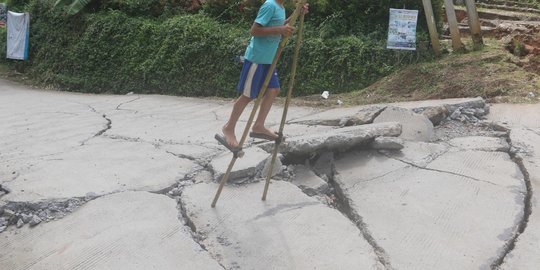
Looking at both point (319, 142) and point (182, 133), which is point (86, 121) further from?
point (319, 142)

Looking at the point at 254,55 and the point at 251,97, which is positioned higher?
the point at 254,55

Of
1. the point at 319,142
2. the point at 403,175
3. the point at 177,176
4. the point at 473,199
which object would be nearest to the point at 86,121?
the point at 177,176

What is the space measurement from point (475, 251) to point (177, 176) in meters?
2.28

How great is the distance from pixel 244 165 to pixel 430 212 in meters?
1.46

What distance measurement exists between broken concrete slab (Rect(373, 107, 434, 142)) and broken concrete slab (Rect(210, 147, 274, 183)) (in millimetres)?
1399

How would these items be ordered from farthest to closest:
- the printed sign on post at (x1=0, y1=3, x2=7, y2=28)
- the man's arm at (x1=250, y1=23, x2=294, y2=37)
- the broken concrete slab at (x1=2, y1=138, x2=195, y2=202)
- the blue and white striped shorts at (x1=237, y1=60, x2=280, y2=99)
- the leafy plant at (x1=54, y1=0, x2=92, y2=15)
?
the printed sign on post at (x1=0, y1=3, x2=7, y2=28)
the leafy plant at (x1=54, y1=0, x2=92, y2=15)
the broken concrete slab at (x1=2, y1=138, x2=195, y2=202)
the blue and white striped shorts at (x1=237, y1=60, x2=280, y2=99)
the man's arm at (x1=250, y1=23, x2=294, y2=37)

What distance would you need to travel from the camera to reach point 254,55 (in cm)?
361

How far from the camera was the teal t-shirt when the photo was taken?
3.49m

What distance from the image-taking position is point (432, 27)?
7.61 m

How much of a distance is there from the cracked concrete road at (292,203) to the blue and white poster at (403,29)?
7.86 feet

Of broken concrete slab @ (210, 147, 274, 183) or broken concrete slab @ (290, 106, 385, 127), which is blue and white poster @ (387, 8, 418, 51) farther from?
broken concrete slab @ (210, 147, 274, 183)

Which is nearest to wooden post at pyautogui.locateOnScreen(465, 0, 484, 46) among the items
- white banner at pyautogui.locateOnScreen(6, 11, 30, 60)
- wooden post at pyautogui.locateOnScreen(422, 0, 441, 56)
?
wooden post at pyautogui.locateOnScreen(422, 0, 441, 56)

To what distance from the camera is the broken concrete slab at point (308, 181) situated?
12.9 ft

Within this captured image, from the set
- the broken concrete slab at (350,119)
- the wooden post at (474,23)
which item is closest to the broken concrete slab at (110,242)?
the broken concrete slab at (350,119)
